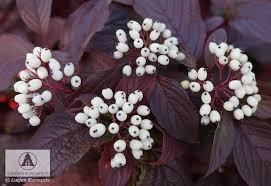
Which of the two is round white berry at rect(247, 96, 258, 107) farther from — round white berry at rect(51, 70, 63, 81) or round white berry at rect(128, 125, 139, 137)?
round white berry at rect(51, 70, 63, 81)

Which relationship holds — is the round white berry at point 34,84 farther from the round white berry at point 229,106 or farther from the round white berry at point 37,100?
the round white berry at point 229,106

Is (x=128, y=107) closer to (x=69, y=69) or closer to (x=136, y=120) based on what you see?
(x=136, y=120)

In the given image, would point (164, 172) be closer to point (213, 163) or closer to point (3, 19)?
point (213, 163)

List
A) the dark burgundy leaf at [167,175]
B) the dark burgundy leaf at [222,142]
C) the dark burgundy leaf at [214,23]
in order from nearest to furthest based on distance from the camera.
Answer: the dark burgundy leaf at [222,142] → the dark burgundy leaf at [167,175] → the dark burgundy leaf at [214,23]

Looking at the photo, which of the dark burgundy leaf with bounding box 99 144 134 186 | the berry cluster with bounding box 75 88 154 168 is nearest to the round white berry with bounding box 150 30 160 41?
the berry cluster with bounding box 75 88 154 168

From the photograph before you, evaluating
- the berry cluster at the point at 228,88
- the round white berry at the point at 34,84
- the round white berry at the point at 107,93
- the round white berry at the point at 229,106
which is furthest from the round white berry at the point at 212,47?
the round white berry at the point at 34,84

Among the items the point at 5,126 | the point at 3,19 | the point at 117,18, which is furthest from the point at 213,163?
the point at 3,19
